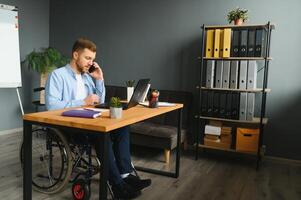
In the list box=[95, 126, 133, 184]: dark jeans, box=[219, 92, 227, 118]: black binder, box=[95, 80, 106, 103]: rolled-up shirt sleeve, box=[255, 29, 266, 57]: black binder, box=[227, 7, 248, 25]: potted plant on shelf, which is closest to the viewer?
box=[95, 126, 133, 184]: dark jeans

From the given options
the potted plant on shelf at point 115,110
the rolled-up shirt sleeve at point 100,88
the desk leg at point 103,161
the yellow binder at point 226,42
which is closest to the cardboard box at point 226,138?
the yellow binder at point 226,42

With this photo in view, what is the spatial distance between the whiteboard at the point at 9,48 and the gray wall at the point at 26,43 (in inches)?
14.5

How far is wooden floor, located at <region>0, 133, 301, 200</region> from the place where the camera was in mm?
2393

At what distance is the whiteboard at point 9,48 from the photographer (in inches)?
148

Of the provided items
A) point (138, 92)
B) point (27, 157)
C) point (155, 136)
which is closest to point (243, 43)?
point (155, 136)

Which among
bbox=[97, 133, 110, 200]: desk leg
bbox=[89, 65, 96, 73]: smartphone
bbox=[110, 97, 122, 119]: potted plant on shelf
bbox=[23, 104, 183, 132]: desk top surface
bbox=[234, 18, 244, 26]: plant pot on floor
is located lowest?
bbox=[97, 133, 110, 200]: desk leg

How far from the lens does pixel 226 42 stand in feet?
10.2

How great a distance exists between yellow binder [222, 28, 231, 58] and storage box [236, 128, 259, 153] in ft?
2.81

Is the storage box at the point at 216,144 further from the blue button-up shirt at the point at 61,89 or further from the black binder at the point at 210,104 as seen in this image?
the blue button-up shirt at the point at 61,89

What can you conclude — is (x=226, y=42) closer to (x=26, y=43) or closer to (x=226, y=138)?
(x=226, y=138)

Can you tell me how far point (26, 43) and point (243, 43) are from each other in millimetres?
3254

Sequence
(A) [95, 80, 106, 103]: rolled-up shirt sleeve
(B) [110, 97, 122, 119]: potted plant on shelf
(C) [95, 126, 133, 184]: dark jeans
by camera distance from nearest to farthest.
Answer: (B) [110, 97, 122, 119]: potted plant on shelf, (C) [95, 126, 133, 184]: dark jeans, (A) [95, 80, 106, 103]: rolled-up shirt sleeve

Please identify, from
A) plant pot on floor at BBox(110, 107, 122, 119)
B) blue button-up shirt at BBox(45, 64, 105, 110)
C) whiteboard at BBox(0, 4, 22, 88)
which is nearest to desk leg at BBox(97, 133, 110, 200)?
plant pot on floor at BBox(110, 107, 122, 119)

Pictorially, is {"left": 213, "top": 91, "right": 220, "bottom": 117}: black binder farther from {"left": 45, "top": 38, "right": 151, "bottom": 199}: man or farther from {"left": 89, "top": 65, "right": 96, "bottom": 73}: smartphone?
{"left": 89, "top": 65, "right": 96, "bottom": 73}: smartphone
